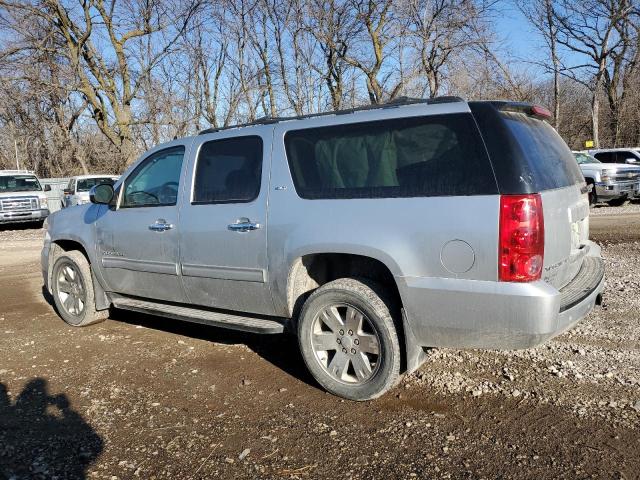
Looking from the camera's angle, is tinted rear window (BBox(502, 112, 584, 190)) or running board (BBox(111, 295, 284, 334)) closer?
tinted rear window (BBox(502, 112, 584, 190))

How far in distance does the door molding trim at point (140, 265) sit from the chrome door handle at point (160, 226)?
0.29 meters

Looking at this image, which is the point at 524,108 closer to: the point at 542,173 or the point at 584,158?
the point at 542,173

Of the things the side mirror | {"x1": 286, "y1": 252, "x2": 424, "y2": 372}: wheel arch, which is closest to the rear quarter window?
{"x1": 286, "y1": 252, "x2": 424, "y2": 372}: wheel arch

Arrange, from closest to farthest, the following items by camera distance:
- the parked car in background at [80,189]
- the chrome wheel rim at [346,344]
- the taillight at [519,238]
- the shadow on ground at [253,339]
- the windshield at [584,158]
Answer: the taillight at [519,238], the chrome wheel rim at [346,344], the shadow on ground at [253,339], the windshield at [584,158], the parked car in background at [80,189]

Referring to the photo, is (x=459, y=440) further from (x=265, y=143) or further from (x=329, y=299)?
(x=265, y=143)

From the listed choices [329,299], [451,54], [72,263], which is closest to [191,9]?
[451,54]

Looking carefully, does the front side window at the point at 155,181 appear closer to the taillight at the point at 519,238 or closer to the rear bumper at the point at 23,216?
the taillight at the point at 519,238

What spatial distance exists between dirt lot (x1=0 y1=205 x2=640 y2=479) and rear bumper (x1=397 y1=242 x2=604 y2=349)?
1.73 feet

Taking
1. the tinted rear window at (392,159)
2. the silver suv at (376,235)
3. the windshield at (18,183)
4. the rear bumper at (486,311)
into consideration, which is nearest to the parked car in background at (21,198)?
the windshield at (18,183)

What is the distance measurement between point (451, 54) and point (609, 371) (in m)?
22.6

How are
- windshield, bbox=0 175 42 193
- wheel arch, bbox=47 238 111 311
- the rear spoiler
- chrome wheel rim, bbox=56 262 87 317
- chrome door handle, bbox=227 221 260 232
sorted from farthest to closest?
windshield, bbox=0 175 42 193, chrome wheel rim, bbox=56 262 87 317, wheel arch, bbox=47 238 111 311, chrome door handle, bbox=227 221 260 232, the rear spoiler

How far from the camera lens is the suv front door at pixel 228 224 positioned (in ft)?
13.4

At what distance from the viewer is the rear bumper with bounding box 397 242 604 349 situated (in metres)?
3.10

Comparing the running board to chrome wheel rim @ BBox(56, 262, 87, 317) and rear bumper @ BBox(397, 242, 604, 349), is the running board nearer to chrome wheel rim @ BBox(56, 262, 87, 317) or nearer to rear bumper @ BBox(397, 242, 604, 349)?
chrome wheel rim @ BBox(56, 262, 87, 317)
